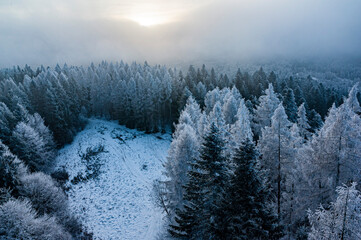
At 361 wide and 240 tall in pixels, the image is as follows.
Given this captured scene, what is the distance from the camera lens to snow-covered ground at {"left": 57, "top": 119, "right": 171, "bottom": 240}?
2639 centimetres

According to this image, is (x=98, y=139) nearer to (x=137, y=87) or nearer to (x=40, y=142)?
(x=40, y=142)

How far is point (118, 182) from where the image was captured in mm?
35312

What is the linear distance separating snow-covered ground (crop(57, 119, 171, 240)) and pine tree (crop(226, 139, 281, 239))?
49.7 ft

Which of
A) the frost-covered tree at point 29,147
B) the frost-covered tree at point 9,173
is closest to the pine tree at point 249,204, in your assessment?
the frost-covered tree at point 9,173

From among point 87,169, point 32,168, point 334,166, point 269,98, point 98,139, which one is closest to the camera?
point 334,166

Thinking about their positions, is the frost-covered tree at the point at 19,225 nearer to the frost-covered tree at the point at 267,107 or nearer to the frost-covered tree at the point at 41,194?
the frost-covered tree at the point at 41,194

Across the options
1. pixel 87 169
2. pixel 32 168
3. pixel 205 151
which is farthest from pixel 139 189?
pixel 205 151

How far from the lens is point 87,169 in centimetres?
3750

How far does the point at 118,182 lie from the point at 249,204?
28.0m

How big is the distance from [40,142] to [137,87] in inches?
1061

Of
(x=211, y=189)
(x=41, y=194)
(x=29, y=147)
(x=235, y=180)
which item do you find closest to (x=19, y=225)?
(x=41, y=194)

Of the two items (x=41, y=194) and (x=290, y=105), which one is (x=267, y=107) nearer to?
(x=290, y=105)

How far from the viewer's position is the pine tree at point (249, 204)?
1198 centimetres

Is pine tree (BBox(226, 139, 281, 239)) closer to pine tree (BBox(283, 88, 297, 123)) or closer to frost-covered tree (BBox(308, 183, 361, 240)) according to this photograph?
frost-covered tree (BBox(308, 183, 361, 240))
